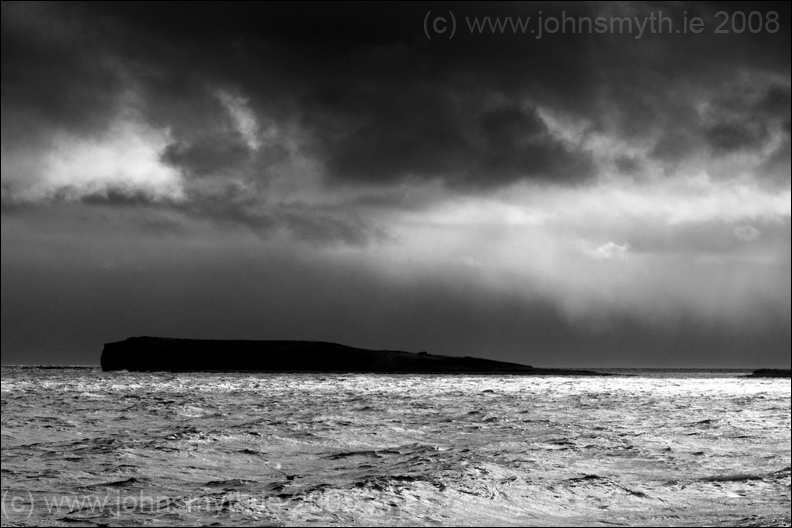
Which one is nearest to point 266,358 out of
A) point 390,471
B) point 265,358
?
point 265,358

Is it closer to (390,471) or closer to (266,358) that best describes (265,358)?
(266,358)

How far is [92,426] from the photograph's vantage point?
67.4 feet

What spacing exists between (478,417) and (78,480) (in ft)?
51.8

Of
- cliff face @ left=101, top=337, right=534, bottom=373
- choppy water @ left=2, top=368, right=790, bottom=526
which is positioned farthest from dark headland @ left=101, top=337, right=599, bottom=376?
choppy water @ left=2, top=368, right=790, bottom=526

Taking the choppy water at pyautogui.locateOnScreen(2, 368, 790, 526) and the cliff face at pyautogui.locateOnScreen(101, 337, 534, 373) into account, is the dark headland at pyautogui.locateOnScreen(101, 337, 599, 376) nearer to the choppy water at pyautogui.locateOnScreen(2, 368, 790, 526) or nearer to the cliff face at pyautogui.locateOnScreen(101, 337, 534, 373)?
the cliff face at pyautogui.locateOnScreen(101, 337, 534, 373)

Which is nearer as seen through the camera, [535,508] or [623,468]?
[535,508]

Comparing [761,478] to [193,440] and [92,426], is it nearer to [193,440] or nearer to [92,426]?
[193,440]

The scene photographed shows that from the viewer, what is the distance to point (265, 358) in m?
172

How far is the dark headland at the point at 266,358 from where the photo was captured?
159000mm

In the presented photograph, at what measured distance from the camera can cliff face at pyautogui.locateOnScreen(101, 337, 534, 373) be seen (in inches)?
6275

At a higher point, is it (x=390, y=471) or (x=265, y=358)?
(x=390, y=471)

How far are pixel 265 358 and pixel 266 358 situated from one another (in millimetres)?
234

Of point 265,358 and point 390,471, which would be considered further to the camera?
point 265,358

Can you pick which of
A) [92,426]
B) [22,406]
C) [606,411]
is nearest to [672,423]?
[606,411]
